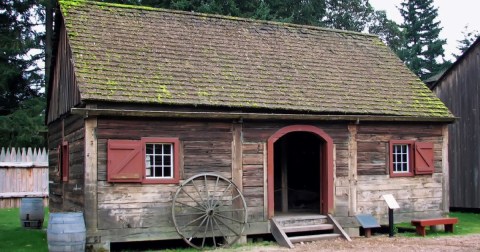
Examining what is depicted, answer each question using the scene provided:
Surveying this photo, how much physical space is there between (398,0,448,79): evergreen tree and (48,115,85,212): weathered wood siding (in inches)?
1463

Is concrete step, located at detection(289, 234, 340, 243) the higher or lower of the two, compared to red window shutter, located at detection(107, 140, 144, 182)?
lower

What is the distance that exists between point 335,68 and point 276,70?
86.6 inches

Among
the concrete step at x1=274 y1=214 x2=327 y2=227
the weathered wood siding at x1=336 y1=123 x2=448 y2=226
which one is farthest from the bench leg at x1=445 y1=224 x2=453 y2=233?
the concrete step at x1=274 y1=214 x2=327 y2=227

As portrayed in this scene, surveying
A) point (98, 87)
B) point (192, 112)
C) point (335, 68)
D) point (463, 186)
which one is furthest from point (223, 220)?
point (463, 186)

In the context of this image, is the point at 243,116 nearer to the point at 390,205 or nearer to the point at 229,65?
the point at 229,65

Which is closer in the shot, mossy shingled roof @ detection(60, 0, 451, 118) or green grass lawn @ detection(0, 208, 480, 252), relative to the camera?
green grass lawn @ detection(0, 208, 480, 252)

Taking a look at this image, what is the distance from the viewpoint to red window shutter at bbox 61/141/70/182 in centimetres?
1682

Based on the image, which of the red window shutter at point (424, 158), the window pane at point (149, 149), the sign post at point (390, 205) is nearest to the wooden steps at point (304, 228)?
the sign post at point (390, 205)

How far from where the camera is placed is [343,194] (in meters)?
17.2

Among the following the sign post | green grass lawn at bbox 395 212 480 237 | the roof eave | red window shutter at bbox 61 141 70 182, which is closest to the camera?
the roof eave

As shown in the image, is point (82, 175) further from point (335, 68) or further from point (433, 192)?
point (433, 192)

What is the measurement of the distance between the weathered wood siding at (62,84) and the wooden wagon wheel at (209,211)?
345 cm

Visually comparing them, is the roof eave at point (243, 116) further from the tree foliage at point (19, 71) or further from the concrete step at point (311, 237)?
the tree foliage at point (19, 71)

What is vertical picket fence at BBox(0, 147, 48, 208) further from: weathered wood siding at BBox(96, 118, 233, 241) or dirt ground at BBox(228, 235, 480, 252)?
dirt ground at BBox(228, 235, 480, 252)
